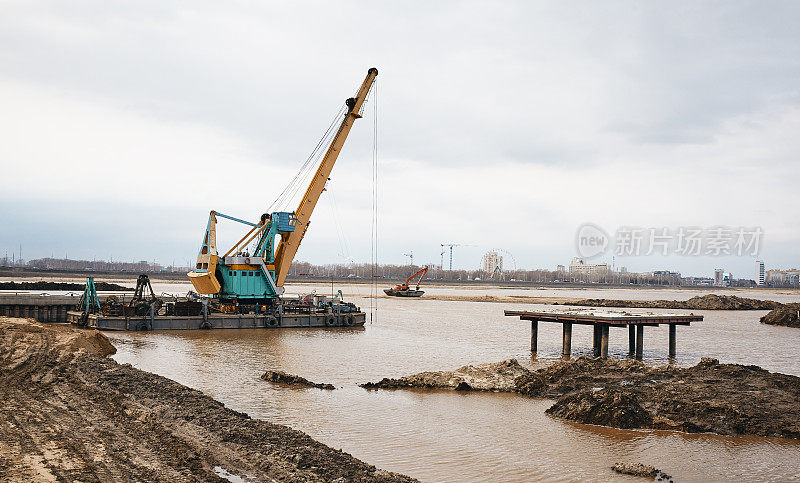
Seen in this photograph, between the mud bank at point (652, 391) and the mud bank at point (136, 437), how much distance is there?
737 centimetres

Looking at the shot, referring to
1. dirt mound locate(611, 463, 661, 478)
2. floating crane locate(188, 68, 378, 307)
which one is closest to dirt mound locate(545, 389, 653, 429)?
dirt mound locate(611, 463, 661, 478)

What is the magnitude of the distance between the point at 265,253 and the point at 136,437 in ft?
106

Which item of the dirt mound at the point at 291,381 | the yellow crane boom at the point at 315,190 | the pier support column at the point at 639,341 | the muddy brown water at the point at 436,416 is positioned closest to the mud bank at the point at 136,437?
the muddy brown water at the point at 436,416

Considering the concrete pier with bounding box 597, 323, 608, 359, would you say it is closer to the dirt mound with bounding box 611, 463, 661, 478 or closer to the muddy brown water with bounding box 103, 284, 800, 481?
the muddy brown water with bounding box 103, 284, 800, 481

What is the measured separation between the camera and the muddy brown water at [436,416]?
12.3m

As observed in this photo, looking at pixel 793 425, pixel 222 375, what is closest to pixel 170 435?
pixel 222 375

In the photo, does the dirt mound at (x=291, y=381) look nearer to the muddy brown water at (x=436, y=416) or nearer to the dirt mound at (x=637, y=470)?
the muddy brown water at (x=436, y=416)

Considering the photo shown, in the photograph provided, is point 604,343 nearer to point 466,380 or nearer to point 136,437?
point 466,380

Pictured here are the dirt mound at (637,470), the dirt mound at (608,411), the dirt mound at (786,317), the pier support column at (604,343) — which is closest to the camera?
the dirt mound at (637,470)

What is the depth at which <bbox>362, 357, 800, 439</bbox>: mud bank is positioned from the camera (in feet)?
50.2

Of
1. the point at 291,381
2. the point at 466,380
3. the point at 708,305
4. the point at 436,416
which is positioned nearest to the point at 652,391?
the point at 466,380

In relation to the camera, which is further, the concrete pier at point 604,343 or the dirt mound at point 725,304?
the dirt mound at point 725,304

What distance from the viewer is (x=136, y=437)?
11.2 m

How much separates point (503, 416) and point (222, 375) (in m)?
10.4
